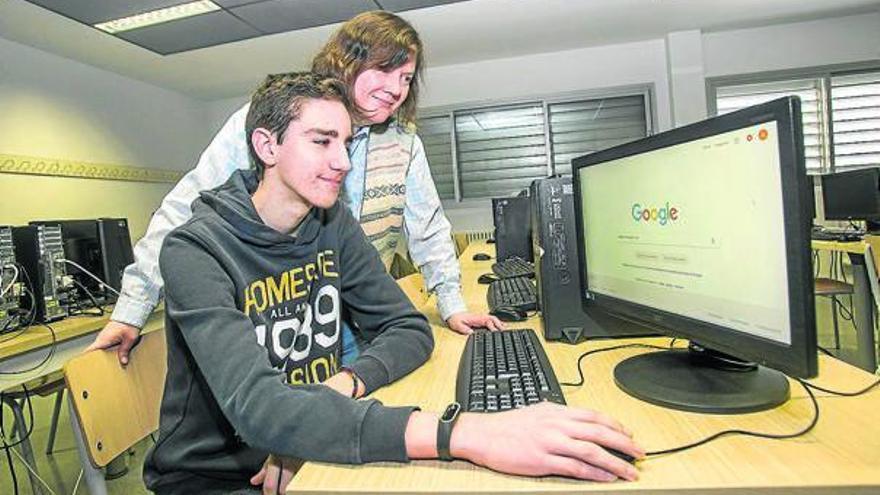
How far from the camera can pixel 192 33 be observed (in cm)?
376

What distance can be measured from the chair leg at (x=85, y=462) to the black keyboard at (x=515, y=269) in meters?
1.33

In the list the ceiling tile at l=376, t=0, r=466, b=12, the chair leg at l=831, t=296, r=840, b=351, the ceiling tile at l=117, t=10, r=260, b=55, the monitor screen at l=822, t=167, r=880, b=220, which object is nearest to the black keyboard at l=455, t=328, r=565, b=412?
the ceiling tile at l=376, t=0, r=466, b=12

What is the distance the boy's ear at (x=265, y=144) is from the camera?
3.14 ft

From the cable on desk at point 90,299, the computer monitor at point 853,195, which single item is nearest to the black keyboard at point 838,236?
the computer monitor at point 853,195

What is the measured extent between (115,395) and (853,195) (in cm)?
446

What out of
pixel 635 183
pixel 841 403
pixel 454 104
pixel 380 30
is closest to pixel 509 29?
pixel 454 104

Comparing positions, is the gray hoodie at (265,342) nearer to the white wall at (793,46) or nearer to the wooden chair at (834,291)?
the wooden chair at (834,291)

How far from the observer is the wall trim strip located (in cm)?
364

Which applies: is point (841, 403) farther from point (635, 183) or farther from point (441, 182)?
point (441, 182)

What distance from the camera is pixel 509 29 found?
417 centimetres

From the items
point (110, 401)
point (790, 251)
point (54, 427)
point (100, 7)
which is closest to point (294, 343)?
point (110, 401)

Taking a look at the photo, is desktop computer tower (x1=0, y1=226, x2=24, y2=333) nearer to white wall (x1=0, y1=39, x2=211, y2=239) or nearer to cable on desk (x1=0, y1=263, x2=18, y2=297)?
cable on desk (x1=0, y1=263, x2=18, y2=297)

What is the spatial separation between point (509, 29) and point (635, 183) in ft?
12.3

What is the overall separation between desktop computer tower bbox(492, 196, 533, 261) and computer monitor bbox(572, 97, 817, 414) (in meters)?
1.58
